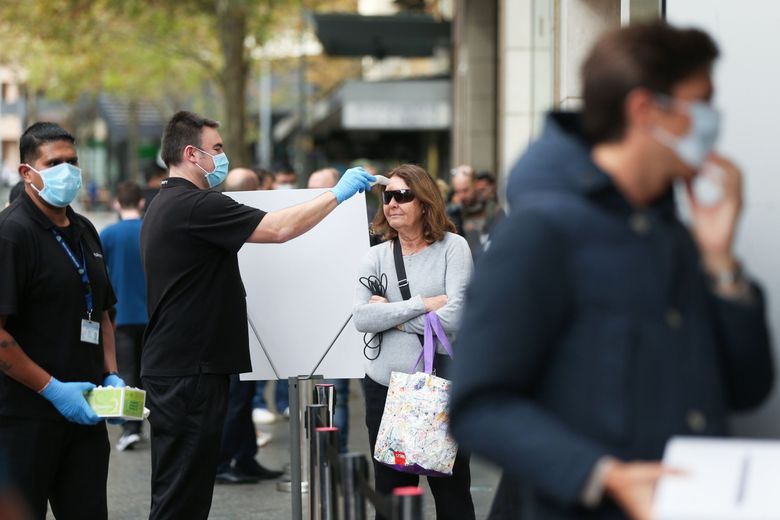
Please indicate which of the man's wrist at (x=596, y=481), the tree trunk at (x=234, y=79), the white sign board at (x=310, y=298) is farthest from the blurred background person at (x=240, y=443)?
the tree trunk at (x=234, y=79)

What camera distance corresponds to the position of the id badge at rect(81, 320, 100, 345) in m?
5.21

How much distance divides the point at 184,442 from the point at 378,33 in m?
17.7

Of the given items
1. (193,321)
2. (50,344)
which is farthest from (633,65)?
(193,321)

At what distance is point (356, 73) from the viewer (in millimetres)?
48125

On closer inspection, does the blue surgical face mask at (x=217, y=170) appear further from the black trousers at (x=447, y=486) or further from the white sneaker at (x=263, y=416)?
the white sneaker at (x=263, y=416)

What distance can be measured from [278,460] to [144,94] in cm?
4985

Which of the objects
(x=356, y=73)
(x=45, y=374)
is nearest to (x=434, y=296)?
(x=45, y=374)

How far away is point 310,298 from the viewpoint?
7.04 meters

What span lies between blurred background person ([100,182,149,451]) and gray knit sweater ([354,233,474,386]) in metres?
4.84

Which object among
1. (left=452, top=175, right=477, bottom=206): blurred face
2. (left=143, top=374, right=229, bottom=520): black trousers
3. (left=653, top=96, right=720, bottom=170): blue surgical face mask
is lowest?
(left=143, top=374, right=229, bottom=520): black trousers

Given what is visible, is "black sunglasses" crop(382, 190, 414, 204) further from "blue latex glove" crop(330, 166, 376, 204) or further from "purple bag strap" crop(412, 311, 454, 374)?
"purple bag strap" crop(412, 311, 454, 374)

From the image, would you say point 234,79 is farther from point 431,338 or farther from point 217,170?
point 431,338

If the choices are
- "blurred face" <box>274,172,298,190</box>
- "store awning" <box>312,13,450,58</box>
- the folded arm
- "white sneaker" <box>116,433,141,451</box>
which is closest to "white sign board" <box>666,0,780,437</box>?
the folded arm

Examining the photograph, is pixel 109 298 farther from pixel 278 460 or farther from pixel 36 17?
pixel 36 17
